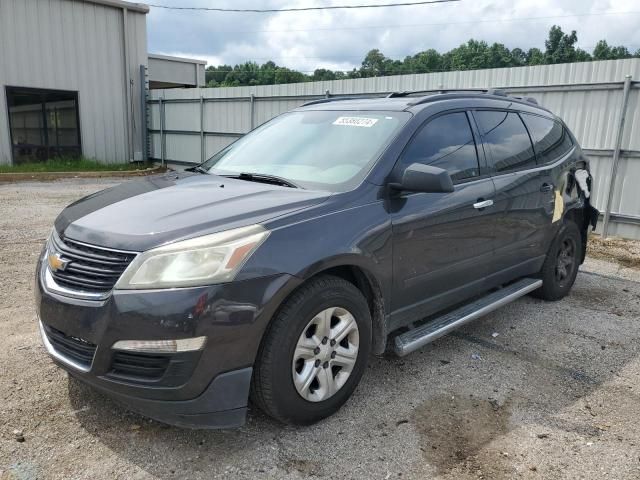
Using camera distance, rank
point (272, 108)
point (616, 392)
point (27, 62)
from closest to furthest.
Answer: point (616, 392)
point (272, 108)
point (27, 62)

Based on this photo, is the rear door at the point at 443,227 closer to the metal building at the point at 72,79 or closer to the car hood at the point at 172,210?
the car hood at the point at 172,210

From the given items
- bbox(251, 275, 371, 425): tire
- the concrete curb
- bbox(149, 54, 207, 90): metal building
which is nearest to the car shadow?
bbox(251, 275, 371, 425): tire

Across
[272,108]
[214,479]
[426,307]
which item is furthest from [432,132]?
[272,108]

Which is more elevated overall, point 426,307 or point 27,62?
point 27,62

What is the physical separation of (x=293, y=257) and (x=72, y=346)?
45.4 inches

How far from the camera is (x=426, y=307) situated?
351 cm

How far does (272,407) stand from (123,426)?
84 cm

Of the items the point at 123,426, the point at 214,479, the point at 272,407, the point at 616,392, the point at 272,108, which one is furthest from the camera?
the point at 272,108

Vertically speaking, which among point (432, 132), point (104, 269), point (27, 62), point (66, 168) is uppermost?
point (27, 62)

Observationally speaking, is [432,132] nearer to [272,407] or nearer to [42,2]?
[272,407]

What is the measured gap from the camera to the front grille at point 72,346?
2490 millimetres

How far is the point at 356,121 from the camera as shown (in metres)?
3.63

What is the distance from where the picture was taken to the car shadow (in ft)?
8.51

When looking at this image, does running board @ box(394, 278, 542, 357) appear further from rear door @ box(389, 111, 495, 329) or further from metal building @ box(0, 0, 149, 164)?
metal building @ box(0, 0, 149, 164)
